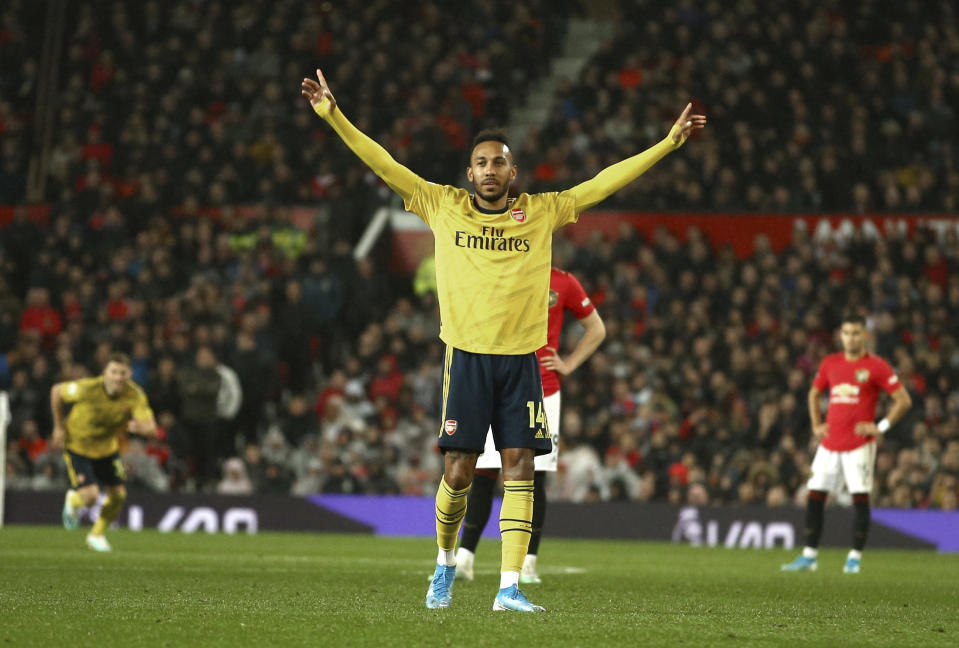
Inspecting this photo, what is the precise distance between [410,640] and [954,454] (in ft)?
46.9

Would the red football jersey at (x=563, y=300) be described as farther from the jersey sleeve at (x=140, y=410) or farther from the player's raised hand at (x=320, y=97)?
the jersey sleeve at (x=140, y=410)

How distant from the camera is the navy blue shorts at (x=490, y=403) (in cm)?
746

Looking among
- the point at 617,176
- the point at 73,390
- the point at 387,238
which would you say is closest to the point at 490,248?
the point at 617,176

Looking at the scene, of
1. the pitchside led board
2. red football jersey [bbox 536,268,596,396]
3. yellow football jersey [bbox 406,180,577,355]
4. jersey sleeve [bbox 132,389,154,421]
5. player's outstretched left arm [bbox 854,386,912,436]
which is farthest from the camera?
the pitchside led board

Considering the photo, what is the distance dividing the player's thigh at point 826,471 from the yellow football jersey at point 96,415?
6.61m

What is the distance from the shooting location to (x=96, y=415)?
15273 millimetres

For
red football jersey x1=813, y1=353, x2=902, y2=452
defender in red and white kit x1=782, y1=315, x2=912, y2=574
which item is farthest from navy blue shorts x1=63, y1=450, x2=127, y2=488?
red football jersey x1=813, y1=353, x2=902, y2=452

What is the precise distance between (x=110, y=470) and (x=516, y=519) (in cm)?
883

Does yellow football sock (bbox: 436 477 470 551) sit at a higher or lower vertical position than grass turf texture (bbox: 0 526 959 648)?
higher

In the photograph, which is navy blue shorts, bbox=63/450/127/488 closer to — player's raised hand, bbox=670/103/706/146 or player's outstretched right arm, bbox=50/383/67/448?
player's outstretched right arm, bbox=50/383/67/448

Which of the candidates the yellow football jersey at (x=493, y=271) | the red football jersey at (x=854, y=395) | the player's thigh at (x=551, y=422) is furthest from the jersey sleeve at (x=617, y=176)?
the red football jersey at (x=854, y=395)

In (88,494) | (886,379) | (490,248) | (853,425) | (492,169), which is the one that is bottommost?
(88,494)

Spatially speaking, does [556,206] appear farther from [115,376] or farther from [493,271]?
[115,376]

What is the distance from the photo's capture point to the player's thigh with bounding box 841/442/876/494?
1380 centimetres
